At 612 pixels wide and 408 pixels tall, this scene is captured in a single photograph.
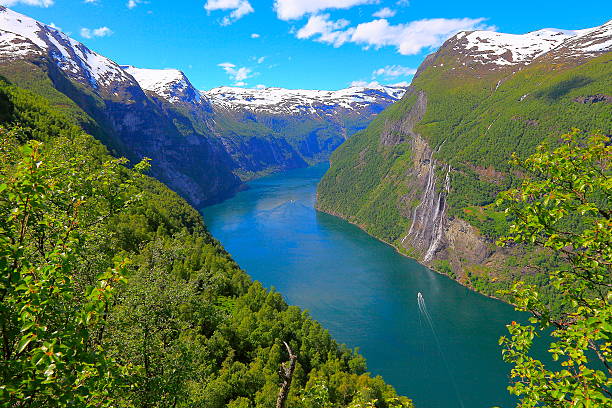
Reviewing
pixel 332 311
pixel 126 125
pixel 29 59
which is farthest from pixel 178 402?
pixel 126 125

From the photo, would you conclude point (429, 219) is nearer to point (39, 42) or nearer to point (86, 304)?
point (86, 304)

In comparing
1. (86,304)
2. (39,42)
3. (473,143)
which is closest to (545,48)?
(473,143)

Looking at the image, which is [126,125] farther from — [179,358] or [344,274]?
[179,358]

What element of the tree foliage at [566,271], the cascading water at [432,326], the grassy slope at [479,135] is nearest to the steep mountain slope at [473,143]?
the grassy slope at [479,135]

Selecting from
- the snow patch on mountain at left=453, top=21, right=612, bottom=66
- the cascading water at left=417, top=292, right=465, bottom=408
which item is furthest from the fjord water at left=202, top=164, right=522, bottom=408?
the snow patch on mountain at left=453, top=21, right=612, bottom=66

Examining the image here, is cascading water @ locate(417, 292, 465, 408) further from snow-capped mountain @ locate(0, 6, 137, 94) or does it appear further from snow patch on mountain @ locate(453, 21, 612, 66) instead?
snow-capped mountain @ locate(0, 6, 137, 94)
